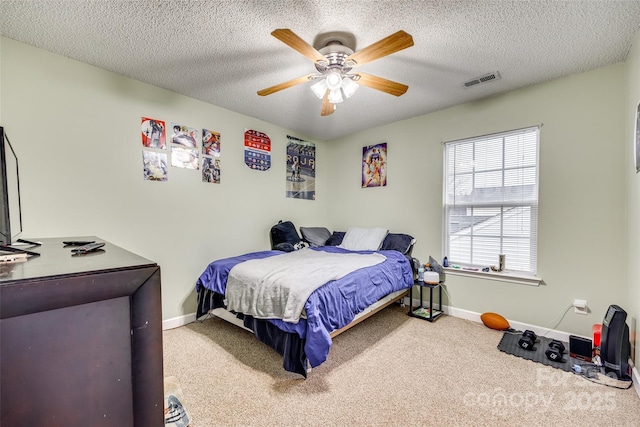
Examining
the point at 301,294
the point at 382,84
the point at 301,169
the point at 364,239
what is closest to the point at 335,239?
the point at 364,239

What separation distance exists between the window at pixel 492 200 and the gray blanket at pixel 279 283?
125cm

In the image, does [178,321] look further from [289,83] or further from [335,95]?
[335,95]

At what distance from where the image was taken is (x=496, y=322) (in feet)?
8.59

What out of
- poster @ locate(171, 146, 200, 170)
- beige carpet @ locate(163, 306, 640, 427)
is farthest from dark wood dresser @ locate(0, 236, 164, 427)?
poster @ locate(171, 146, 200, 170)

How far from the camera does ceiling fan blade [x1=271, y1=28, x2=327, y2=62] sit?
4.82ft

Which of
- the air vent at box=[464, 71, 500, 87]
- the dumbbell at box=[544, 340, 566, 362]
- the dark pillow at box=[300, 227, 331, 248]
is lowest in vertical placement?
the dumbbell at box=[544, 340, 566, 362]

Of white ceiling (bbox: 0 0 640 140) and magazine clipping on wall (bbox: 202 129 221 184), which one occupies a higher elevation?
white ceiling (bbox: 0 0 640 140)

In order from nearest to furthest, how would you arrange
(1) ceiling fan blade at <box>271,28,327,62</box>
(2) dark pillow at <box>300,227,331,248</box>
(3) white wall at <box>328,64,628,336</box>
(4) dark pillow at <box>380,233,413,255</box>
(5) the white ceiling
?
(1) ceiling fan blade at <box>271,28,327,62</box> < (5) the white ceiling < (3) white wall at <box>328,64,628,336</box> < (4) dark pillow at <box>380,233,413,255</box> < (2) dark pillow at <box>300,227,331,248</box>

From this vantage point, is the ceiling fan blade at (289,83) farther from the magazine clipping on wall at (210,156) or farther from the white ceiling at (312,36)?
the magazine clipping on wall at (210,156)

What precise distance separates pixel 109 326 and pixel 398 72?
101 inches

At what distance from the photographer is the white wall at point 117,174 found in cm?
203

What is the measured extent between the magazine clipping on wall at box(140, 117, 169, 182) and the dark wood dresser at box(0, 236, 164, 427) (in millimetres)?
2216

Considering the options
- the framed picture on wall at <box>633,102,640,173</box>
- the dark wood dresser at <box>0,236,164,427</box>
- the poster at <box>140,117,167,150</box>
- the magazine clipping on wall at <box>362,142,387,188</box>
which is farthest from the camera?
the magazine clipping on wall at <box>362,142,387,188</box>

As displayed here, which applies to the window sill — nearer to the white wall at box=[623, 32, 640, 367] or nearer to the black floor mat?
the black floor mat
